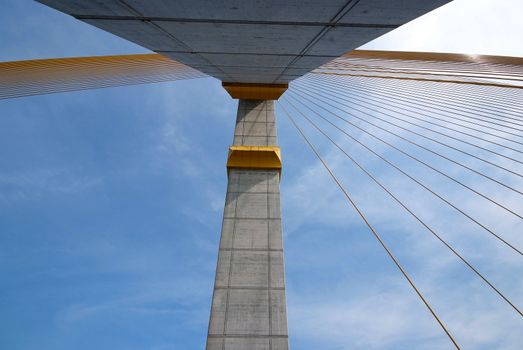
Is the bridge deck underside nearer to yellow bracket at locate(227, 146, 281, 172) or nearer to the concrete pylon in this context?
yellow bracket at locate(227, 146, 281, 172)

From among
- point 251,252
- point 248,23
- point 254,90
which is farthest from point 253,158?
point 248,23

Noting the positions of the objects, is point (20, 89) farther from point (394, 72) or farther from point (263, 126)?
point (394, 72)

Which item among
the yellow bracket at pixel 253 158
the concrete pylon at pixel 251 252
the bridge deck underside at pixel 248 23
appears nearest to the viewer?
the bridge deck underside at pixel 248 23

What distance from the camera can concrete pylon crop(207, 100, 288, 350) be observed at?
520cm

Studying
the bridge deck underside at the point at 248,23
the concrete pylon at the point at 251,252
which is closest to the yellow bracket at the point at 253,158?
the concrete pylon at the point at 251,252

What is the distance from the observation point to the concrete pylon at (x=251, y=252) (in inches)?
205

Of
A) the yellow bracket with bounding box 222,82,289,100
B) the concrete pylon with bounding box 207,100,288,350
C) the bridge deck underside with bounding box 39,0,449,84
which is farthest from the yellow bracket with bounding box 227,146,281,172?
the bridge deck underside with bounding box 39,0,449,84

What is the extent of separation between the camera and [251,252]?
604 cm

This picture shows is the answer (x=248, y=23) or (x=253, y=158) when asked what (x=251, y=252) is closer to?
(x=253, y=158)

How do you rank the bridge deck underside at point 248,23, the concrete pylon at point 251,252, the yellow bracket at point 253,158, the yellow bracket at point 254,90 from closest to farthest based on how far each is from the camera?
the bridge deck underside at point 248,23 < the concrete pylon at point 251,252 < the yellow bracket at point 253,158 < the yellow bracket at point 254,90

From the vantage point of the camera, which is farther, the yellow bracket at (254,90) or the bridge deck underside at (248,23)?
the yellow bracket at (254,90)

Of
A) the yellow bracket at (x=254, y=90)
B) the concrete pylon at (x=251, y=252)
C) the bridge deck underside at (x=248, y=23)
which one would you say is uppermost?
the yellow bracket at (x=254, y=90)

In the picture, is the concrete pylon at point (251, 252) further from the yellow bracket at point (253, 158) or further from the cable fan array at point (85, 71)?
the cable fan array at point (85, 71)

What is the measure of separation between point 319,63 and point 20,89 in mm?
7137
